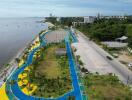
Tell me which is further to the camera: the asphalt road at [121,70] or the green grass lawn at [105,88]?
the asphalt road at [121,70]

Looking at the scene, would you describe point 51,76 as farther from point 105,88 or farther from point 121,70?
point 121,70

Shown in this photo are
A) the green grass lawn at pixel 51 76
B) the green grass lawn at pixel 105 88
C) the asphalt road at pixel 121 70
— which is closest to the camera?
the green grass lawn at pixel 105 88

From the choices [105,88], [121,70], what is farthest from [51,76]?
[121,70]

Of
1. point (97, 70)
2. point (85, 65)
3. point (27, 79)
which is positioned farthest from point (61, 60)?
point (27, 79)

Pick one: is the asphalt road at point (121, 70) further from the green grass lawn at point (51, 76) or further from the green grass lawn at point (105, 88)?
the green grass lawn at point (51, 76)

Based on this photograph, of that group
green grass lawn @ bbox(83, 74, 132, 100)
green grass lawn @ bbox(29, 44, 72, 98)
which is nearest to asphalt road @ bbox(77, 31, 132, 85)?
green grass lawn @ bbox(83, 74, 132, 100)

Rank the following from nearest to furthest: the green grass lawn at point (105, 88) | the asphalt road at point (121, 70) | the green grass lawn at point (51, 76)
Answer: the green grass lawn at point (105, 88)
the green grass lawn at point (51, 76)
the asphalt road at point (121, 70)

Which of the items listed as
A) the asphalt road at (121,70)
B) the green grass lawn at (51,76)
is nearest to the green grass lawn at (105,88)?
the asphalt road at (121,70)

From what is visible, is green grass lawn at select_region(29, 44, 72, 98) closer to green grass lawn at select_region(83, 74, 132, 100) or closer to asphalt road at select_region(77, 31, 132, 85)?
green grass lawn at select_region(83, 74, 132, 100)
